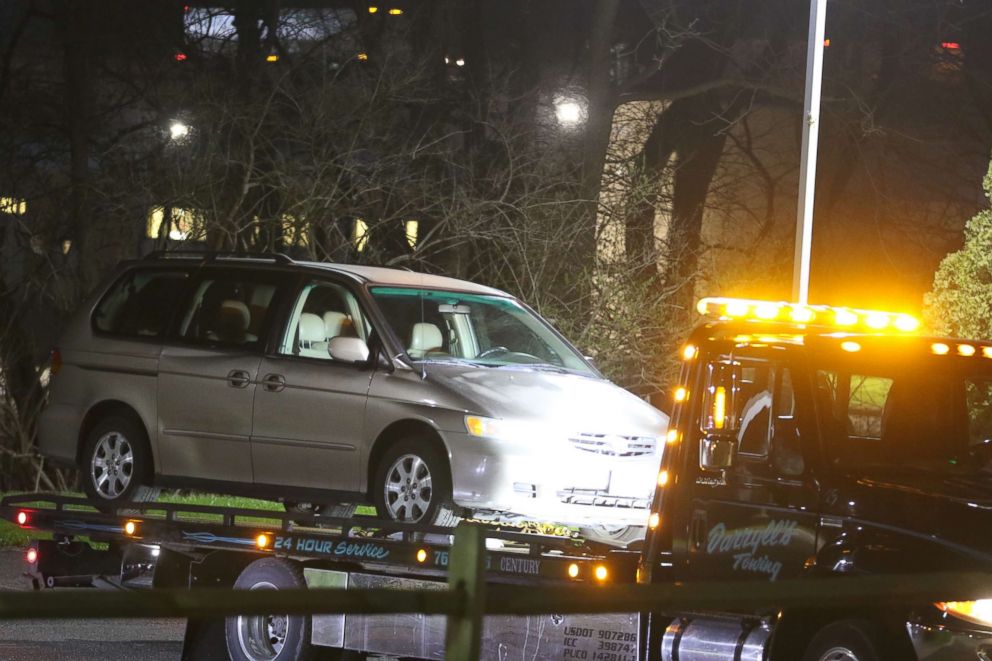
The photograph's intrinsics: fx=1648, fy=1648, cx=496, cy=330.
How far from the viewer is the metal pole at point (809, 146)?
58.5 ft

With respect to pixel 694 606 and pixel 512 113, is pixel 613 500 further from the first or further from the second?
pixel 512 113

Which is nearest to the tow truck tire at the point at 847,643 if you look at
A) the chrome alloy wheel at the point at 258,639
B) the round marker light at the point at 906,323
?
the round marker light at the point at 906,323

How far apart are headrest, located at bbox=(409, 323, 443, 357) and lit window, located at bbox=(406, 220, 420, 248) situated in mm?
11489

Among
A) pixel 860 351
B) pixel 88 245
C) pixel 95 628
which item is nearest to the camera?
pixel 860 351

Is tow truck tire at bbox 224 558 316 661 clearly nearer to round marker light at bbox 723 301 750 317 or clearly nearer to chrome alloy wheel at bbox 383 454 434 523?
chrome alloy wheel at bbox 383 454 434 523

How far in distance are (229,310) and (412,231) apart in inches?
513

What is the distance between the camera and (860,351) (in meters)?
6.41

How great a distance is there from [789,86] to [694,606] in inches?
1014

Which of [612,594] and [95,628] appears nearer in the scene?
[612,594]

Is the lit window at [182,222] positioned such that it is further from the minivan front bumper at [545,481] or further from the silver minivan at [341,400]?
the minivan front bumper at [545,481]

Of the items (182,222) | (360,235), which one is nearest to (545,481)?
(360,235)

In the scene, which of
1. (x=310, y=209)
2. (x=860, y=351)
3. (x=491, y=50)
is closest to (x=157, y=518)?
(x=860, y=351)

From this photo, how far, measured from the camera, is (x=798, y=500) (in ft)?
20.2

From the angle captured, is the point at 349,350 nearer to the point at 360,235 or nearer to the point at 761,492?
the point at 761,492
